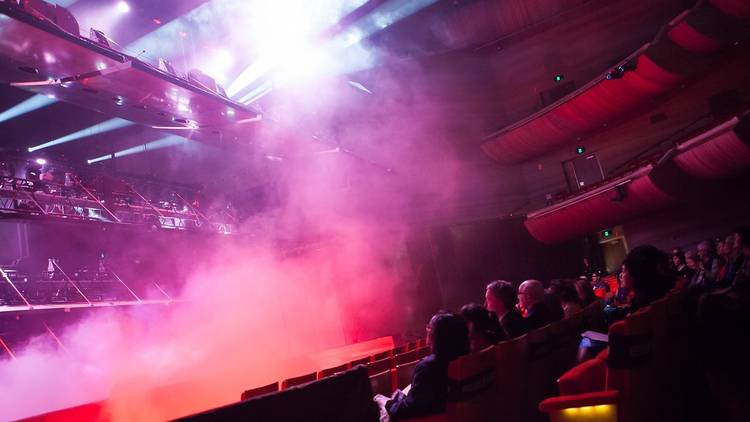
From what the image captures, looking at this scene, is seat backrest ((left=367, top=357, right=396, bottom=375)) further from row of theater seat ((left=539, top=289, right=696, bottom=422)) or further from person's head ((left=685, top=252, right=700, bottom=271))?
person's head ((left=685, top=252, right=700, bottom=271))

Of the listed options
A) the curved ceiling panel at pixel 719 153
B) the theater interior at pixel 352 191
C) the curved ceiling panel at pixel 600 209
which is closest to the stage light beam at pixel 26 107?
the theater interior at pixel 352 191

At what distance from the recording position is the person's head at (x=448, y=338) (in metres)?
2.59

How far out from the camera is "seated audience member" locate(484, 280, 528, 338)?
12.2 feet

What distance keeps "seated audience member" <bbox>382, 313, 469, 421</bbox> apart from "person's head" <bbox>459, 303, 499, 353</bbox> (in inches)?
12.7

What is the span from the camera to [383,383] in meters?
3.30

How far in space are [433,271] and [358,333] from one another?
80.1 inches

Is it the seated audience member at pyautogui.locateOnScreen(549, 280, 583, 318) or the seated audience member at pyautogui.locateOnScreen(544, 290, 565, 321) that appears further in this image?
the seated audience member at pyautogui.locateOnScreen(549, 280, 583, 318)

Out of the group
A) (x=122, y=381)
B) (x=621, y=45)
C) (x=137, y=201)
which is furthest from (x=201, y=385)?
(x=621, y=45)

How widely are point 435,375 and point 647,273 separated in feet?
4.91

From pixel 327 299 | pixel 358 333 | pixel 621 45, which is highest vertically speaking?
pixel 621 45

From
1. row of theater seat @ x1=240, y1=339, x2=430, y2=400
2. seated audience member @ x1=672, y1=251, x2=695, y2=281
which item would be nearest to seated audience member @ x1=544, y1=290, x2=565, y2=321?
row of theater seat @ x1=240, y1=339, x2=430, y2=400

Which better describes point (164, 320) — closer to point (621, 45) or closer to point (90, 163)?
point (90, 163)

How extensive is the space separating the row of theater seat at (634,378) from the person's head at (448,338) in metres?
0.44

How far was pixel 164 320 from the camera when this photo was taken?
29.8ft
